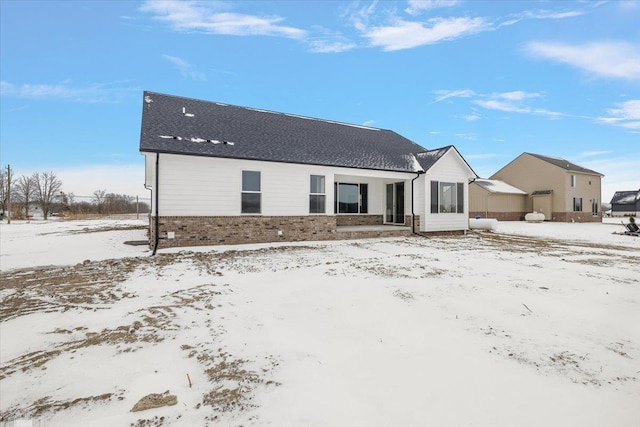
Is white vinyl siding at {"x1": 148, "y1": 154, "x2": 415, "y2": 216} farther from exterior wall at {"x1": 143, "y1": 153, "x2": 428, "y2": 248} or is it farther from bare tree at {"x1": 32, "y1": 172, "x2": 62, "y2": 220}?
bare tree at {"x1": 32, "y1": 172, "x2": 62, "y2": 220}

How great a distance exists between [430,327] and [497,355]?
0.82 m

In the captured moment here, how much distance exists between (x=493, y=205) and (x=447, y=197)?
20216mm

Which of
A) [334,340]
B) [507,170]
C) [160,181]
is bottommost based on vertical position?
[334,340]

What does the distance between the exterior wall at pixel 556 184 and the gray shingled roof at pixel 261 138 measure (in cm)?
2460

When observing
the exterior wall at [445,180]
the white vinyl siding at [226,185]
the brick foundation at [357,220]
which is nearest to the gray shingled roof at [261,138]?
the white vinyl siding at [226,185]

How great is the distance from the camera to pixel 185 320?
3.82 meters

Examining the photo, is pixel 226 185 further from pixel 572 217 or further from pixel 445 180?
pixel 572 217

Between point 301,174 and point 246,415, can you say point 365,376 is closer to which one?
point 246,415

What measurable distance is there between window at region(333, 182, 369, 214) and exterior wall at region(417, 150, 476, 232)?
3.36 m

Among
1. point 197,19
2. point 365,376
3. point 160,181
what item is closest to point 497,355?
point 365,376

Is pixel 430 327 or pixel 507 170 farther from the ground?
pixel 507 170

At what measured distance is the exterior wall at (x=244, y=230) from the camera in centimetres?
1022

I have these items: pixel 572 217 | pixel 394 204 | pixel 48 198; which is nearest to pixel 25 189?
pixel 48 198

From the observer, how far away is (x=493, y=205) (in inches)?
1230
